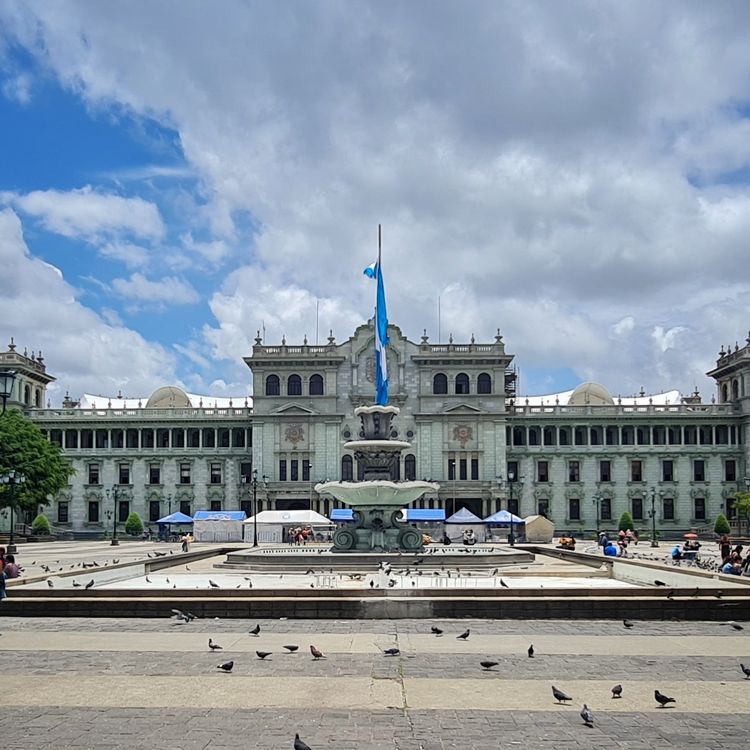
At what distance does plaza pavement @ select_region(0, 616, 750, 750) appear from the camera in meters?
10.8

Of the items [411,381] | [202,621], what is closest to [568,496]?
[411,381]

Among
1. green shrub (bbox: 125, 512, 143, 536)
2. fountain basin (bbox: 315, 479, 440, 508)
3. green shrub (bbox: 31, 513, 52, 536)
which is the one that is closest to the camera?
fountain basin (bbox: 315, 479, 440, 508)

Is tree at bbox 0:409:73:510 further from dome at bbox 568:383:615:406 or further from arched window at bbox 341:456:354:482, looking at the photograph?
dome at bbox 568:383:615:406

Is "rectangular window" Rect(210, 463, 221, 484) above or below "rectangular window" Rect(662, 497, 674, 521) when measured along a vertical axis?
above

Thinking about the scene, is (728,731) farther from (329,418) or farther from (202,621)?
(329,418)

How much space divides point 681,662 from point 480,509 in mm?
70992

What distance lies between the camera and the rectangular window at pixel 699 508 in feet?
289

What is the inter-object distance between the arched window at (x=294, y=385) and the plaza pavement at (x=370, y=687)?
6811cm

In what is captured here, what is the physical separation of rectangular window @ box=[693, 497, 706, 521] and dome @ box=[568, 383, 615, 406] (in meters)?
14.5

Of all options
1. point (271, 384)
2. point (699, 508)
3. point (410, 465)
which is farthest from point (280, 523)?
point (699, 508)

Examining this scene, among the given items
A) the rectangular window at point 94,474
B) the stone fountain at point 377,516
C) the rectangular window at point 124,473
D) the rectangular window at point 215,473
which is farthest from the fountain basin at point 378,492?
the rectangular window at point 94,474

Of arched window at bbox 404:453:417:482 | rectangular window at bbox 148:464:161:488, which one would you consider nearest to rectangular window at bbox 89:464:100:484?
rectangular window at bbox 148:464:161:488

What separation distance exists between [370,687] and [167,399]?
3610 inches

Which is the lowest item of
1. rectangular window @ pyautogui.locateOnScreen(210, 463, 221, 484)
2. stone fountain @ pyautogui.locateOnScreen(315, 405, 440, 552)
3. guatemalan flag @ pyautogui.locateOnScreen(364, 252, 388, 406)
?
stone fountain @ pyautogui.locateOnScreen(315, 405, 440, 552)
